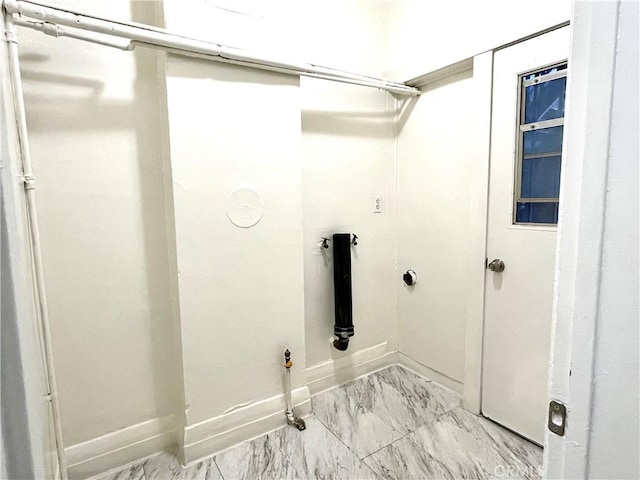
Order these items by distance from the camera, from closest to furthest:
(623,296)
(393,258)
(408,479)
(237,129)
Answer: (623,296), (408,479), (237,129), (393,258)

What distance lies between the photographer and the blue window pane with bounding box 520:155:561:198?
1552 mm

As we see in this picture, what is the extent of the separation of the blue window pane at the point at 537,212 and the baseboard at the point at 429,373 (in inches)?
44.3

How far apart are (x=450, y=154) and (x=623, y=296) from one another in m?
1.82

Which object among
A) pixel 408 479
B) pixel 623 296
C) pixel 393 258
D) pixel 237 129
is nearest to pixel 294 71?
pixel 237 129

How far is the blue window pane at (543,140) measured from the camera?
5.03 feet

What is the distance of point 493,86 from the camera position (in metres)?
1.76

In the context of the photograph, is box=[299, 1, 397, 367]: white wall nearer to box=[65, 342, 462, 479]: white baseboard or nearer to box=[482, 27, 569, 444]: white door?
box=[65, 342, 462, 479]: white baseboard

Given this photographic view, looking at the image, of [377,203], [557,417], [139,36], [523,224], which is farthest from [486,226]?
[139,36]

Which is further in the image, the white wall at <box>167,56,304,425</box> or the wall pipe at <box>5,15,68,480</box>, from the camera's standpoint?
the white wall at <box>167,56,304,425</box>

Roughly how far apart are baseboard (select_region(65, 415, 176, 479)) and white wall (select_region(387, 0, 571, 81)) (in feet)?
8.44

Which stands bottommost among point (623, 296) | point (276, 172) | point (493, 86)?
point (623, 296)

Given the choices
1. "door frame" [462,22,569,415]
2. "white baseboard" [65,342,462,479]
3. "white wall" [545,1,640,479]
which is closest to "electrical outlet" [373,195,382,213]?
"door frame" [462,22,569,415]

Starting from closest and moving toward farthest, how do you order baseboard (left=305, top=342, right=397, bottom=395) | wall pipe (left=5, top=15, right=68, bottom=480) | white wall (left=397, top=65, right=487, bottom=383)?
wall pipe (left=5, top=15, right=68, bottom=480) → white wall (left=397, top=65, right=487, bottom=383) → baseboard (left=305, top=342, right=397, bottom=395)

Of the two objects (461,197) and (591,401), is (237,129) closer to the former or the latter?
(461,197)
